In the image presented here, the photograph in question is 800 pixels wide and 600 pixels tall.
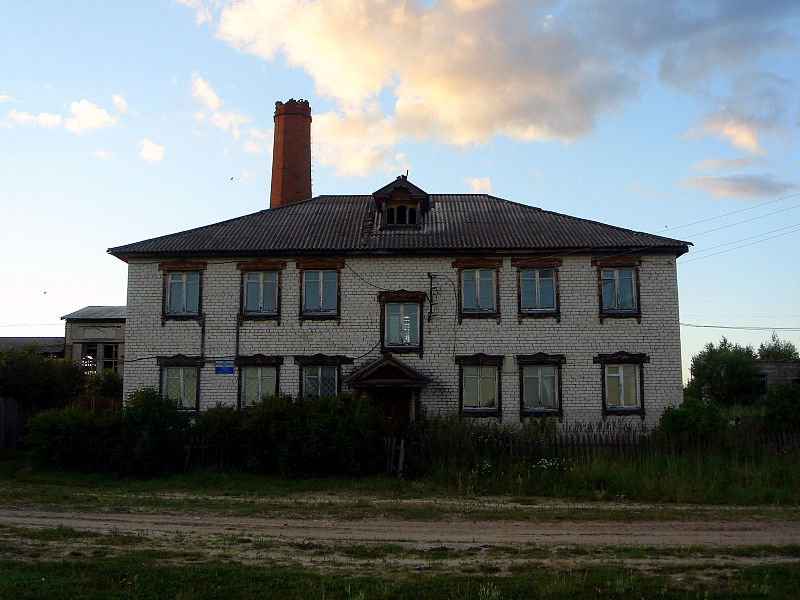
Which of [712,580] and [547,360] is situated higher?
[547,360]

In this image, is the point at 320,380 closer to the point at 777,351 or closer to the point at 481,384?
the point at 481,384

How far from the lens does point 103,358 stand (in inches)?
1745

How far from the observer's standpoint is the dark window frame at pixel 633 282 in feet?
74.7

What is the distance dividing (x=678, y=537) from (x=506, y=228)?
573 inches

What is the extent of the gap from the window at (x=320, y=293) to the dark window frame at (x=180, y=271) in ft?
10.9

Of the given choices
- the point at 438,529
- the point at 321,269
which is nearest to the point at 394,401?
the point at 321,269

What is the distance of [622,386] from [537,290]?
156 inches

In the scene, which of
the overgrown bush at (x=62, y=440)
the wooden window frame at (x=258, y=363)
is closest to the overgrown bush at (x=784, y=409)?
the wooden window frame at (x=258, y=363)

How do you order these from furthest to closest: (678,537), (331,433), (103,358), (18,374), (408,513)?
(103,358) → (18,374) → (331,433) → (408,513) → (678,537)

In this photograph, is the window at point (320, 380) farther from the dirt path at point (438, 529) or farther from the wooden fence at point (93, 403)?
the dirt path at point (438, 529)

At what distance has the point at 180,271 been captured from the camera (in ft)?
76.9

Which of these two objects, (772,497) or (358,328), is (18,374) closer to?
(358,328)

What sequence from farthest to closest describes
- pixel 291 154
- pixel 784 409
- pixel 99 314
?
pixel 99 314, pixel 291 154, pixel 784 409

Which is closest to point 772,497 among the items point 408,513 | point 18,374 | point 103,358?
point 408,513
